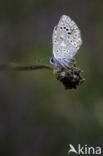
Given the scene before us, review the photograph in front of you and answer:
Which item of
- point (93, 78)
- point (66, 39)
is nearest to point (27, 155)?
Answer: point (93, 78)

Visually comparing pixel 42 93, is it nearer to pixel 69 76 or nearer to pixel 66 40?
pixel 66 40

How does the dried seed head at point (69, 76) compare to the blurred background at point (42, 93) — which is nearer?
the dried seed head at point (69, 76)

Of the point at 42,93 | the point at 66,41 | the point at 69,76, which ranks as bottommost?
the point at 69,76

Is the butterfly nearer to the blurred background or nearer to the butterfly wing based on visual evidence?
the butterfly wing

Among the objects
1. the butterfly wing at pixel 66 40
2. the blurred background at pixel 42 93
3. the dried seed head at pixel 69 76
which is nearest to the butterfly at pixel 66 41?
the butterfly wing at pixel 66 40

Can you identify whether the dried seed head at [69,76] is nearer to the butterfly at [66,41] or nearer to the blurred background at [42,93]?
the butterfly at [66,41]

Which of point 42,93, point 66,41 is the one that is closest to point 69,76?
point 66,41
